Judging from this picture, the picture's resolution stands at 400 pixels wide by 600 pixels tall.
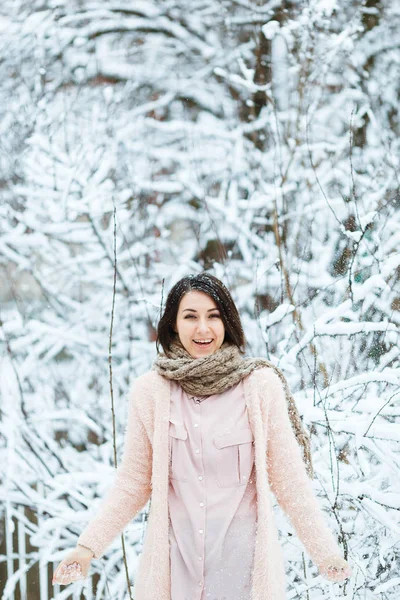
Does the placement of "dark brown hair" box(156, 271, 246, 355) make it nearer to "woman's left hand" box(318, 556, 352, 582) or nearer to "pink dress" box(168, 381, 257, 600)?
"pink dress" box(168, 381, 257, 600)

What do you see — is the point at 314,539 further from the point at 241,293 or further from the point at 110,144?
the point at 110,144

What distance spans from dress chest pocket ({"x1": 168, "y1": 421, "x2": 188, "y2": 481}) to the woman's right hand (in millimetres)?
281

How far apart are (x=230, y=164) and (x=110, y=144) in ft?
2.33

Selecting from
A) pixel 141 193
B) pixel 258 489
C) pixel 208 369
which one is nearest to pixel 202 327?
pixel 208 369

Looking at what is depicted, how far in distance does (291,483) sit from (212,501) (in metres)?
0.21

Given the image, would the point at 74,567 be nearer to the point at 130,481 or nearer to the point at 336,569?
the point at 130,481

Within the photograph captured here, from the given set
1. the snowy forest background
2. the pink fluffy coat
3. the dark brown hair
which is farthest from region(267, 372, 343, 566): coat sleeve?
the snowy forest background

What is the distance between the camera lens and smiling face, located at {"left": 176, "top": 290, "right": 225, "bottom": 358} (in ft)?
5.52

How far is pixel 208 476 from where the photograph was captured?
61.0 inches

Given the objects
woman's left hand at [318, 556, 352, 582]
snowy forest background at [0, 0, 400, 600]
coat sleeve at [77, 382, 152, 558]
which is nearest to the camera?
woman's left hand at [318, 556, 352, 582]

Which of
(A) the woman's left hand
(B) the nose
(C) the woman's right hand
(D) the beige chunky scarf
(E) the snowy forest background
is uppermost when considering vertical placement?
(E) the snowy forest background

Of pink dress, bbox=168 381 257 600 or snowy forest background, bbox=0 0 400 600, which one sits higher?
snowy forest background, bbox=0 0 400 600

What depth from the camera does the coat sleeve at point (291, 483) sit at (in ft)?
5.13

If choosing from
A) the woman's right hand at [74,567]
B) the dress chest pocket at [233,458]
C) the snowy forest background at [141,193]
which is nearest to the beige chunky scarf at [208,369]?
the dress chest pocket at [233,458]
